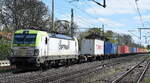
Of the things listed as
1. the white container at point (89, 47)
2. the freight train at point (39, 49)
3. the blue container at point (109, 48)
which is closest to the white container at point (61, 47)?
the freight train at point (39, 49)

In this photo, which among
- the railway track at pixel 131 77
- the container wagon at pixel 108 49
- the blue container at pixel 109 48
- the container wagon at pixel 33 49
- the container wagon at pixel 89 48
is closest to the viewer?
the railway track at pixel 131 77

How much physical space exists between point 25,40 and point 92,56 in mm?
19262

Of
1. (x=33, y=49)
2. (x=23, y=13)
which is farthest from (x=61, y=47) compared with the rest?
(x=23, y=13)

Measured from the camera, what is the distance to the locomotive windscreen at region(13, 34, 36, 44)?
2266cm

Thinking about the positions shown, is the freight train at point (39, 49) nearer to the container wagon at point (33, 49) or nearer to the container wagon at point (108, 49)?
the container wagon at point (33, 49)

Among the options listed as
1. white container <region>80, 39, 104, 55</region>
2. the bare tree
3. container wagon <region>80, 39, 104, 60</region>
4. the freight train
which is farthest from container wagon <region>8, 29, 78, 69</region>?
the bare tree

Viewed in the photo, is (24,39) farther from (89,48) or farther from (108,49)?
(108,49)

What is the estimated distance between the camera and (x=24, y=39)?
22.9 metres

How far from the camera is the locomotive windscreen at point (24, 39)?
22.7 m

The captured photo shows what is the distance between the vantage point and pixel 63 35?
2844 centimetres

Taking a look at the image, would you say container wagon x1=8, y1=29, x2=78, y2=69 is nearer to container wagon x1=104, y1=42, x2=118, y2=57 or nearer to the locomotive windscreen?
the locomotive windscreen

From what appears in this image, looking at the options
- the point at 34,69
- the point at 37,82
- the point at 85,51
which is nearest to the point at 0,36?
the point at 85,51

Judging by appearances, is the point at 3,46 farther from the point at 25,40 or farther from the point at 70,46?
the point at 25,40

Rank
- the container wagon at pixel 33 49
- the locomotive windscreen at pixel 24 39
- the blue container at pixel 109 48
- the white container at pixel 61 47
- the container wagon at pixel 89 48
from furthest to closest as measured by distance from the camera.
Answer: the blue container at pixel 109 48
the container wagon at pixel 89 48
the white container at pixel 61 47
the locomotive windscreen at pixel 24 39
the container wagon at pixel 33 49
